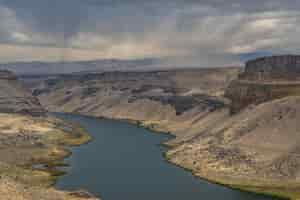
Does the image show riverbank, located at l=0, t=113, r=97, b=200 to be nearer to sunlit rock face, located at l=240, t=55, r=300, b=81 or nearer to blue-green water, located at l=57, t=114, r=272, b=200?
blue-green water, located at l=57, t=114, r=272, b=200

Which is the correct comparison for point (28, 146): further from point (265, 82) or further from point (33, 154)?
point (265, 82)

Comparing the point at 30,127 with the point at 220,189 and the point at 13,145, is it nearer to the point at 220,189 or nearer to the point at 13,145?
the point at 13,145

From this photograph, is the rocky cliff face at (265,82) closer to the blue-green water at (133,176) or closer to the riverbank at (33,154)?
the blue-green water at (133,176)

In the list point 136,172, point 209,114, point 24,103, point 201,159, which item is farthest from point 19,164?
A: point 24,103

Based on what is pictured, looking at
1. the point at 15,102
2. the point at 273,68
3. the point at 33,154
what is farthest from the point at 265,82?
the point at 15,102

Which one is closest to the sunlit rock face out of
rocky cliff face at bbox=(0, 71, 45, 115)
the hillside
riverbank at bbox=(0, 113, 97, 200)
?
riverbank at bbox=(0, 113, 97, 200)

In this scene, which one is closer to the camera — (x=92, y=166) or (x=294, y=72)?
(x=92, y=166)
